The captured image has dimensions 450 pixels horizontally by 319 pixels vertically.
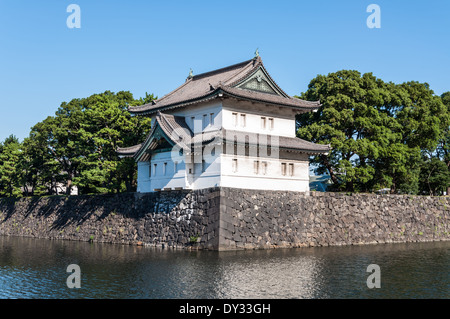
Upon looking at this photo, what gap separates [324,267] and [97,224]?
66.4ft

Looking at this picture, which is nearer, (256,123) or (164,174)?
(164,174)

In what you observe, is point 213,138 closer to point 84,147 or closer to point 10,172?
point 84,147

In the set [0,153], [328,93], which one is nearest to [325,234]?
[328,93]

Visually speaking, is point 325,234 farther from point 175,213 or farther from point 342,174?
point 175,213

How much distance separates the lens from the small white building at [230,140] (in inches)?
1207

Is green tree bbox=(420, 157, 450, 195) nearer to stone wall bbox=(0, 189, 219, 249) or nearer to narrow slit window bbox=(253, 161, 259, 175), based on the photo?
narrow slit window bbox=(253, 161, 259, 175)

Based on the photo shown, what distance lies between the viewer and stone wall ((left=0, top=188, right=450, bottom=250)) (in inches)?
1160

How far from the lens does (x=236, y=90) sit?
31547mm

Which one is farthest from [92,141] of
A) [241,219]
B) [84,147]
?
[241,219]

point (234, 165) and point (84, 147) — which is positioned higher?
point (84, 147)

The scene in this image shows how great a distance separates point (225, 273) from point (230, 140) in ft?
35.3

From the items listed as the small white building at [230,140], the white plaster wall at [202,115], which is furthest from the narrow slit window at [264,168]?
the white plaster wall at [202,115]

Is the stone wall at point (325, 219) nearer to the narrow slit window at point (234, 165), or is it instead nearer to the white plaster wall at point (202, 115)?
the narrow slit window at point (234, 165)

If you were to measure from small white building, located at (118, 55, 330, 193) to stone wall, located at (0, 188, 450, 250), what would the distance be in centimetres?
102
